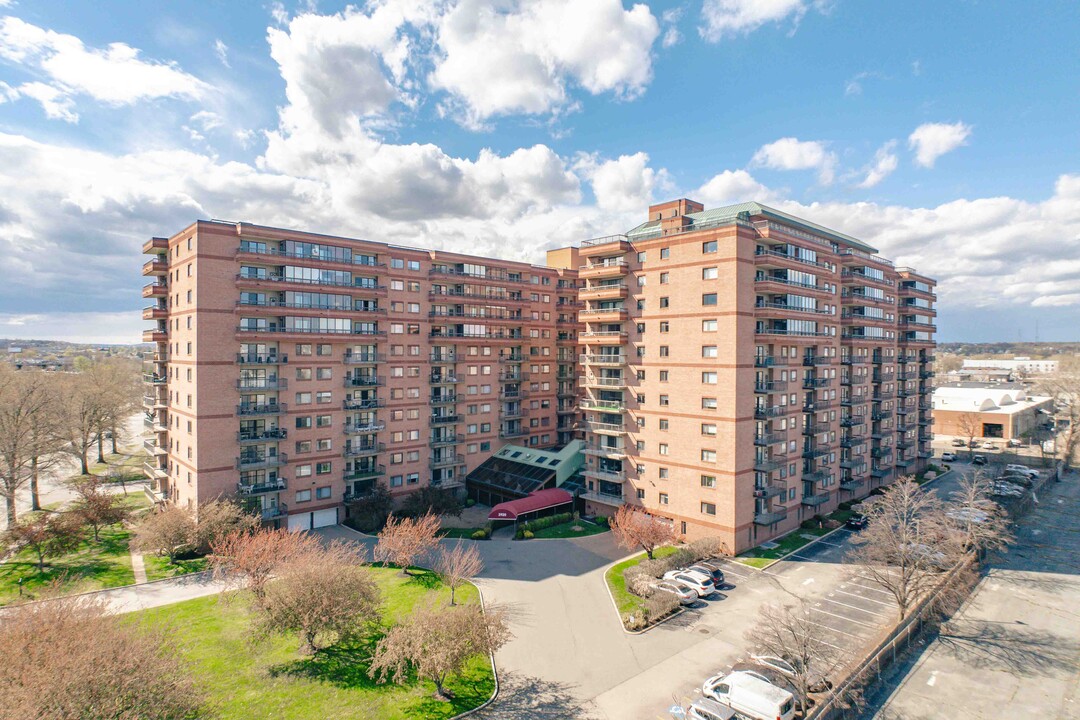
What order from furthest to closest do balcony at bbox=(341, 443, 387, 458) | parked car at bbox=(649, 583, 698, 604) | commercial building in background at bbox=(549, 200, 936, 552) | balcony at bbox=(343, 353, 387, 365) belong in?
1. balcony at bbox=(343, 353, 387, 365)
2. balcony at bbox=(341, 443, 387, 458)
3. commercial building in background at bbox=(549, 200, 936, 552)
4. parked car at bbox=(649, 583, 698, 604)

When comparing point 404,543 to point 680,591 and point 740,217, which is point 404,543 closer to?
point 680,591

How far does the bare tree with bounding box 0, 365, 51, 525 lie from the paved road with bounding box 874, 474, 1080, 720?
7298 cm

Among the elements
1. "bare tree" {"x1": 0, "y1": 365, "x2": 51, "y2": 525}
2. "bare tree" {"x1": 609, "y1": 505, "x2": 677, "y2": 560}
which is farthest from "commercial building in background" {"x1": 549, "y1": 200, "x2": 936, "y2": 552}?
"bare tree" {"x1": 0, "y1": 365, "x2": 51, "y2": 525}

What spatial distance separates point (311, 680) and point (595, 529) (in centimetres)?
3039

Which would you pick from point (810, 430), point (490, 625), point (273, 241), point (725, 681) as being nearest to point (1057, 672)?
point (725, 681)

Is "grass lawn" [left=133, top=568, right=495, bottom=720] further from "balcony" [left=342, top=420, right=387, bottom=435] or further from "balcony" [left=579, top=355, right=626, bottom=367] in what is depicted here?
"balcony" [left=579, top=355, right=626, bottom=367]

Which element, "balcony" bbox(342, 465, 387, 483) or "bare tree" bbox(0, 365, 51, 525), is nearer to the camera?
"bare tree" bbox(0, 365, 51, 525)

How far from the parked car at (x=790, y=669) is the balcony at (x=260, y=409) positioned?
145ft

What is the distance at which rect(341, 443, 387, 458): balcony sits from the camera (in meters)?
54.5

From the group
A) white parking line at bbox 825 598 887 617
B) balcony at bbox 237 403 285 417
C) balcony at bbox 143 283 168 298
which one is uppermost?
balcony at bbox 143 283 168 298

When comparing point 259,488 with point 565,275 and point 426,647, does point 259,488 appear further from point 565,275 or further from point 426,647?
point 565,275

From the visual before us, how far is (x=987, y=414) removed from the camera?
4141 inches

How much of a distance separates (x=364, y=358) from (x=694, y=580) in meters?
38.8

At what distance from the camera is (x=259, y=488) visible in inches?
1939
